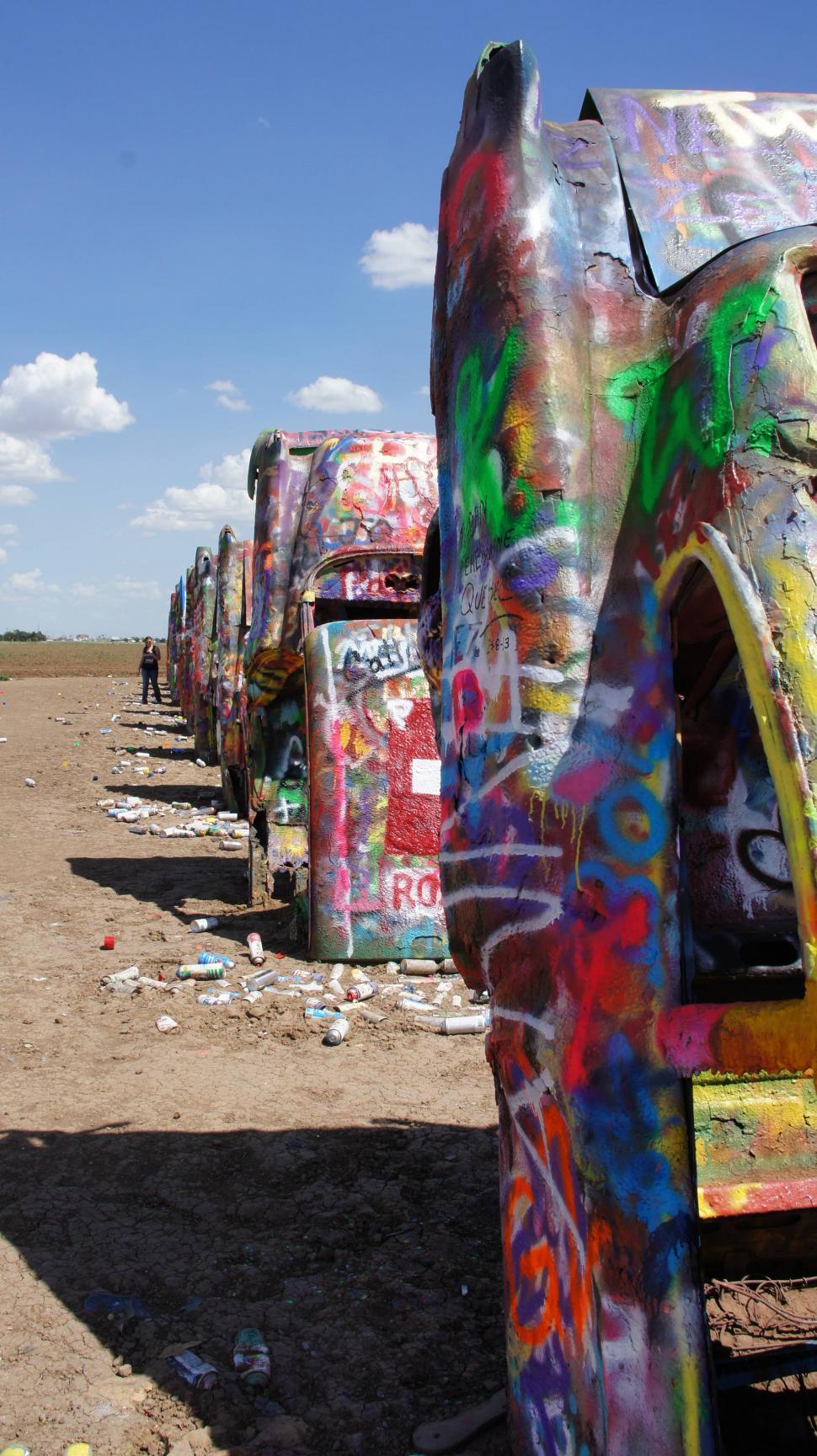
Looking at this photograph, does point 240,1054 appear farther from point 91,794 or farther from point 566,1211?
Answer: point 91,794

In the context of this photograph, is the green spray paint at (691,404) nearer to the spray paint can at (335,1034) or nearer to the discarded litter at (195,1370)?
the discarded litter at (195,1370)

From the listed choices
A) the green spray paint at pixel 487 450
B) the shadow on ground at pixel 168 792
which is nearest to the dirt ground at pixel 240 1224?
the green spray paint at pixel 487 450

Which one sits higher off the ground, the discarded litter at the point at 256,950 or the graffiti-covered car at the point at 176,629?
the graffiti-covered car at the point at 176,629

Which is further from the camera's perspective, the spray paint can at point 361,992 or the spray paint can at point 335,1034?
the spray paint can at point 361,992

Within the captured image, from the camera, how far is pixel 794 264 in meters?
1.79

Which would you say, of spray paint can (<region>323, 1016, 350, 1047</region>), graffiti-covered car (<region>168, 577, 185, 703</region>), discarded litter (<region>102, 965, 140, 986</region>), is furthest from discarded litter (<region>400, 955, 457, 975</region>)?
graffiti-covered car (<region>168, 577, 185, 703</region>)

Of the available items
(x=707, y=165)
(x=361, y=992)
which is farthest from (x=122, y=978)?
(x=707, y=165)

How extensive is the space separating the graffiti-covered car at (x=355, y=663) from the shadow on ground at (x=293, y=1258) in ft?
7.15

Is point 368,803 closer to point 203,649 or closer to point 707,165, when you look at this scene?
point 707,165

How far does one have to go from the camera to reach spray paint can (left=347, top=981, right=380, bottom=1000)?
586 centimetres

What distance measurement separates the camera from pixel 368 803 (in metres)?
6.38

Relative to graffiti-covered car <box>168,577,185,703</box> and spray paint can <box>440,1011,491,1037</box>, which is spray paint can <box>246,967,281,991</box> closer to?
spray paint can <box>440,1011,491,1037</box>

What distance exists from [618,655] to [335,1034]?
12.1ft

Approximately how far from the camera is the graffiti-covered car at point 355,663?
6352mm
